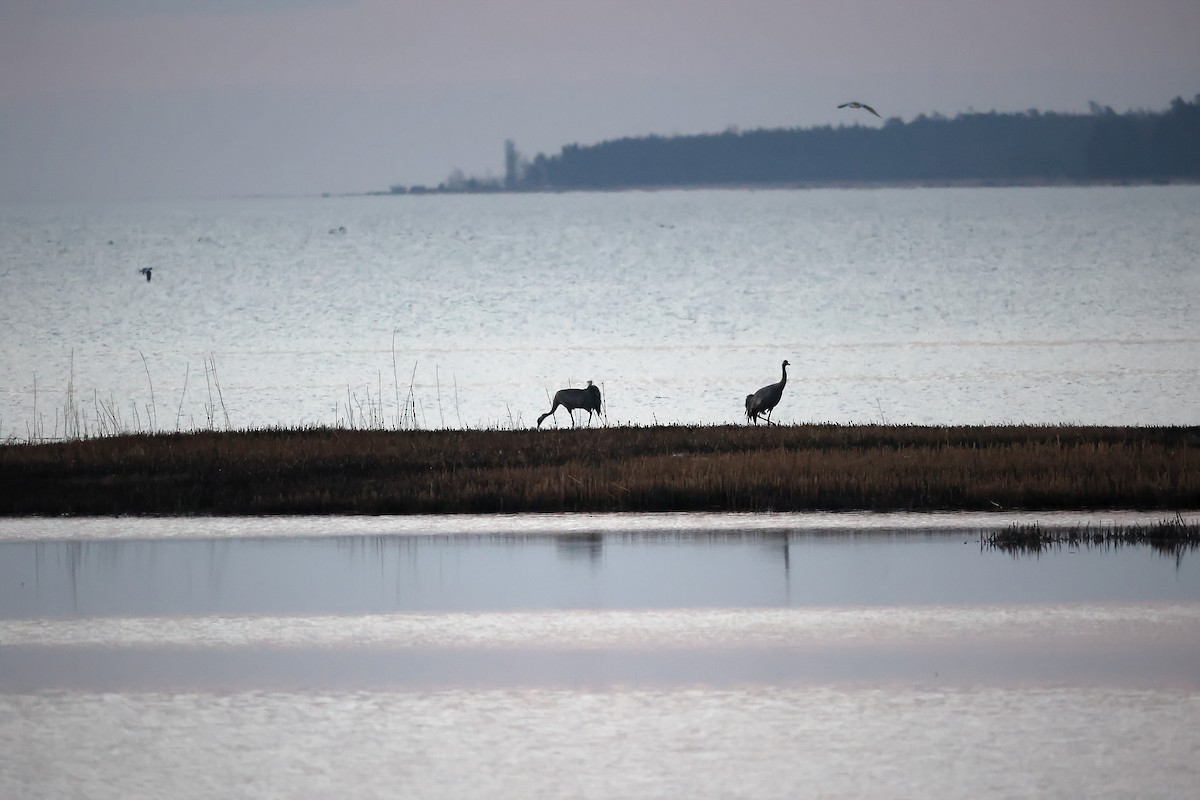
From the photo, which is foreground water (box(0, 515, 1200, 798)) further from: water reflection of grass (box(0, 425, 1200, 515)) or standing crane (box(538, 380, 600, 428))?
standing crane (box(538, 380, 600, 428))

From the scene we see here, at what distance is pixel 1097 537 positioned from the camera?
16.1 meters

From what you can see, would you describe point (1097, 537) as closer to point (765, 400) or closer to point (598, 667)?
point (598, 667)

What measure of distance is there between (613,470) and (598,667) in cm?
997

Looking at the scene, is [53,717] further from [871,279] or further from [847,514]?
[871,279]

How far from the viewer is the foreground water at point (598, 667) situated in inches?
330

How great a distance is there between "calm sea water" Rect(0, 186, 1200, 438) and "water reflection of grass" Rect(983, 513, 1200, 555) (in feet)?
46.2

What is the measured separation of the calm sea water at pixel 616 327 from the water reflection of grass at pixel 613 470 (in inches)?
204


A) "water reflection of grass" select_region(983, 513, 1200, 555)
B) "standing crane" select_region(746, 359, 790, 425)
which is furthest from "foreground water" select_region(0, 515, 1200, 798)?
"standing crane" select_region(746, 359, 790, 425)

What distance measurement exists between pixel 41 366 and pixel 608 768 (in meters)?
48.5

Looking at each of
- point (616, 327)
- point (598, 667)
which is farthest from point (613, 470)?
point (616, 327)

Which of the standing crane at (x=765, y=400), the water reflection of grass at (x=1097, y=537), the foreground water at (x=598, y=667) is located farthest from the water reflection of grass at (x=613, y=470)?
the foreground water at (x=598, y=667)

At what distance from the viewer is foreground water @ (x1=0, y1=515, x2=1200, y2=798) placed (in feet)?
27.5

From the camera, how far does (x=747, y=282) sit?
97.0 m

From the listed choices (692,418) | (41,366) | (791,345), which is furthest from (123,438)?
(791,345)
